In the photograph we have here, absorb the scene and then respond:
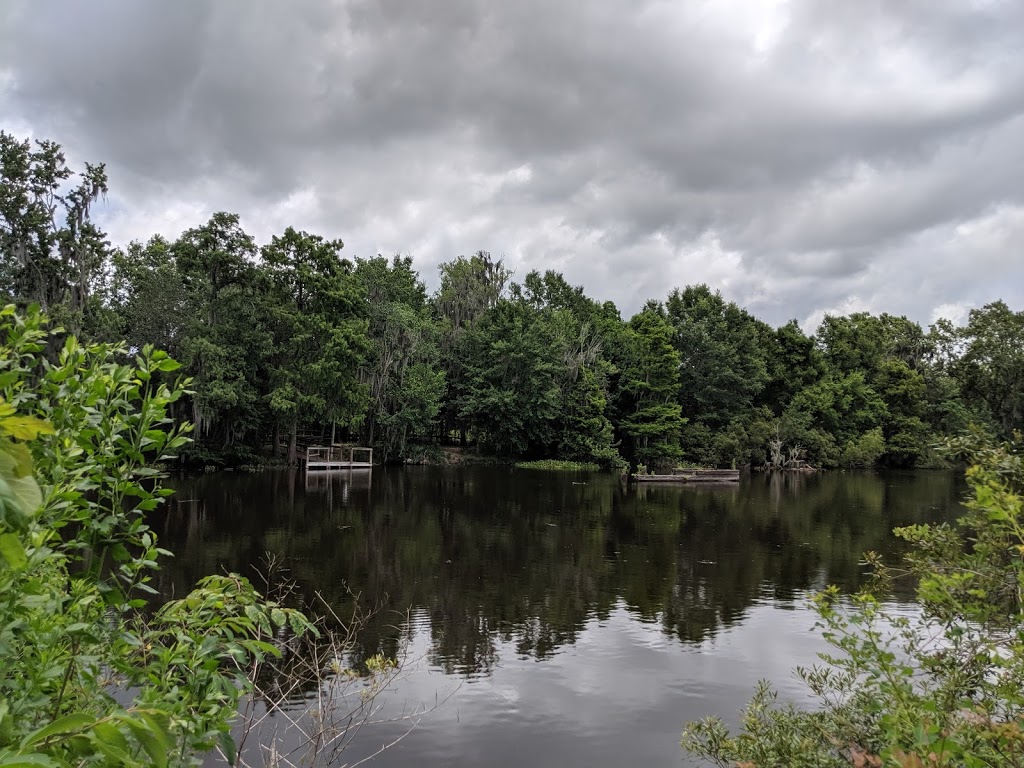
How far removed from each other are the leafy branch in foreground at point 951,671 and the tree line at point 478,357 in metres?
23.2

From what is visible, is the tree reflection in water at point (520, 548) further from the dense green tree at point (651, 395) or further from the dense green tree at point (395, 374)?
the dense green tree at point (651, 395)

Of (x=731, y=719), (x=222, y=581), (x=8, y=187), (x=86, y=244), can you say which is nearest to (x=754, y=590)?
(x=731, y=719)

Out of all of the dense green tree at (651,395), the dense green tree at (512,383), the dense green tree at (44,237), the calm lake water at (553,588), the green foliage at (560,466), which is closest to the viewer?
the calm lake water at (553,588)

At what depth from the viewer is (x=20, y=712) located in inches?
65.7

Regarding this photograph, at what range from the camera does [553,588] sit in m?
13.1

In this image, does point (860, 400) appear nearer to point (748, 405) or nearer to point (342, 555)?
point (748, 405)

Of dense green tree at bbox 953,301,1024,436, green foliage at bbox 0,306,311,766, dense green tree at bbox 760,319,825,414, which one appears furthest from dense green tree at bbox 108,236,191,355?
dense green tree at bbox 953,301,1024,436

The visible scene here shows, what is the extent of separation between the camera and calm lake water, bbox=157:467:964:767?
764cm

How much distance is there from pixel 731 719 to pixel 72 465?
7.85 m

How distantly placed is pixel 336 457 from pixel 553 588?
2713cm

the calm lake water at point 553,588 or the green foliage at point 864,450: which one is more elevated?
the green foliage at point 864,450

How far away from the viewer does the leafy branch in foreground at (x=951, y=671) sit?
2734 mm

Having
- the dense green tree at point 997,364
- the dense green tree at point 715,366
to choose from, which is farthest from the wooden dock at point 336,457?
the dense green tree at point 997,364

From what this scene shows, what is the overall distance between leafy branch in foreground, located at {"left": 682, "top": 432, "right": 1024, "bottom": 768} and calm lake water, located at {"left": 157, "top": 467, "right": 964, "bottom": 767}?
271 centimetres
